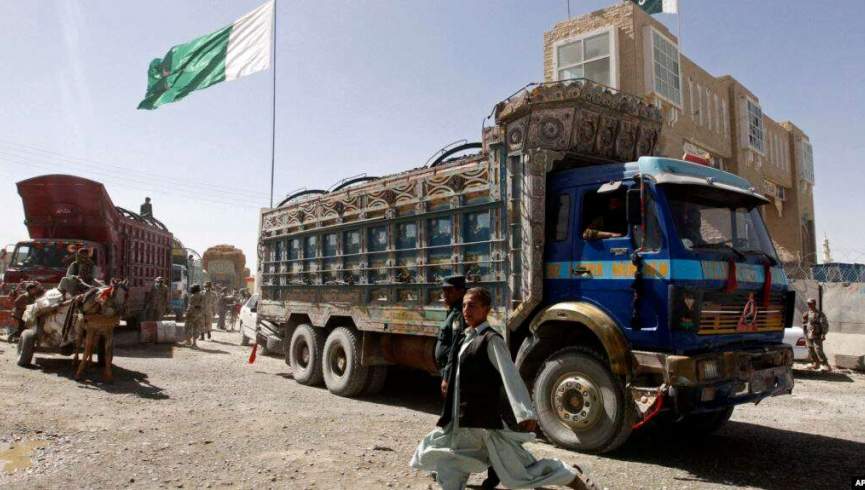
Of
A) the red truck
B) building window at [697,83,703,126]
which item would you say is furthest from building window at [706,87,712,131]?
the red truck

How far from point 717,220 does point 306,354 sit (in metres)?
7.01

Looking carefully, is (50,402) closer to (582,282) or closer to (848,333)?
(582,282)

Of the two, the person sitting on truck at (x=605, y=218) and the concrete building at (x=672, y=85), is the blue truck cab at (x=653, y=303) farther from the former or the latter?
the concrete building at (x=672, y=85)

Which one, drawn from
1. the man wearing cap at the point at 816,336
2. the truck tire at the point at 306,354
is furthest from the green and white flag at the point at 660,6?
the truck tire at the point at 306,354

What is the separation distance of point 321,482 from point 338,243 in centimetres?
512

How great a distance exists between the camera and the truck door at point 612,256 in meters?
5.35

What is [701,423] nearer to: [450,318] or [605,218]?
[605,218]

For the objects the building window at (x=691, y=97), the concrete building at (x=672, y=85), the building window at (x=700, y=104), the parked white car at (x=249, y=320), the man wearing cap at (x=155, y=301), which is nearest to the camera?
the parked white car at (x=249, y=320)

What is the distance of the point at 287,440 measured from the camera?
5824 millimetres

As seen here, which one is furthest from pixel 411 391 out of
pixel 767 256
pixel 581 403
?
pixel 767 256

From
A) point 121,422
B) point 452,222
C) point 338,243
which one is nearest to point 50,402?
point 121,422

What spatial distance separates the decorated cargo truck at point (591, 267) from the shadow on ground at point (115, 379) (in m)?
3.19

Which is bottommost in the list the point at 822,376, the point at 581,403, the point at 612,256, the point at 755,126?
the point at 822,376

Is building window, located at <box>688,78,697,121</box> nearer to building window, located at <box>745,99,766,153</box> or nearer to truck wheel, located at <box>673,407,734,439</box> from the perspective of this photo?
building window, located at <box>745,99,766,153</box>
